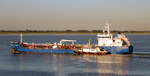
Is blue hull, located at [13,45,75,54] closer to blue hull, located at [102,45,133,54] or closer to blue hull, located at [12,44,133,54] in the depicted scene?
blue hull, located at [12,44,133,54]

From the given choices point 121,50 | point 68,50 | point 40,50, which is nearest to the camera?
point 121,50

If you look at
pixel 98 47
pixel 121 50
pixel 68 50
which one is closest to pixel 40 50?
pixel 68 50

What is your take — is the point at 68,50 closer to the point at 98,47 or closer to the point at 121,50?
the point at 98,47

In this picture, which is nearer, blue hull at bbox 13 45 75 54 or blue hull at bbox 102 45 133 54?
blue hull at bbox 102 45 133 54

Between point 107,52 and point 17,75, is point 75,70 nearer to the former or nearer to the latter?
point 17,75

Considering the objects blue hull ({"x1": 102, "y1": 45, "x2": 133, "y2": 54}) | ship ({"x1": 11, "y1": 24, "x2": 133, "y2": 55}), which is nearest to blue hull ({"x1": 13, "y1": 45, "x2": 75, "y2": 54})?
ship ({"x1": 11, "y1": 24, "x2": 133, "y2": 55})

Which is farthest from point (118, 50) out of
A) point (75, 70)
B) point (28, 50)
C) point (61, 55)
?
point (75, 70)

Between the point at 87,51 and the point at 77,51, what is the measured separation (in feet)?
7.83

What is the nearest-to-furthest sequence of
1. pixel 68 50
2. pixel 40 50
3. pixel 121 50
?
1. pixel 121 50
2. pixel 68 50
3. pixel 40 50

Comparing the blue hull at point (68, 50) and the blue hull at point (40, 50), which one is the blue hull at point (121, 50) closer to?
the blue hull at point (68, 50)

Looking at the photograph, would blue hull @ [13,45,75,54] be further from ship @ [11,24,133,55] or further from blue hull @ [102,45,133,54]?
blue hull @ [102,45,133,54]

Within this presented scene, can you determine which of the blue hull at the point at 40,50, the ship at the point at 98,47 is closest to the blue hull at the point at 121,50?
the ship at the point at 98,47

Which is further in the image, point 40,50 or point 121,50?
point 40,50

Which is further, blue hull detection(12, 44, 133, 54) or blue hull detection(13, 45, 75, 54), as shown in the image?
blue hull detection(13, 45, 75, 54)
